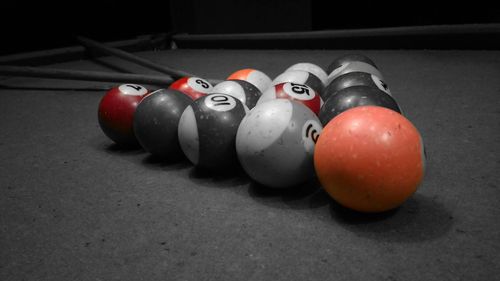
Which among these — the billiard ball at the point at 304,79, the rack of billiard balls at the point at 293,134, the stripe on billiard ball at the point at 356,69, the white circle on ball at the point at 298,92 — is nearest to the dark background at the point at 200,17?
the stripe on billiard ball at the point at 356,69

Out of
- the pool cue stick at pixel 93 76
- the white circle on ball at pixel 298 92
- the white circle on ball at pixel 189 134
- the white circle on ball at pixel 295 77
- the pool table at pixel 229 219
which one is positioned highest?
the white circle on ball at pixel 298 92

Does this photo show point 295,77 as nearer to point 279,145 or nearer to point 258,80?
point 258,80

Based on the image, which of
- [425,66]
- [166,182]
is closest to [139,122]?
[166,182]

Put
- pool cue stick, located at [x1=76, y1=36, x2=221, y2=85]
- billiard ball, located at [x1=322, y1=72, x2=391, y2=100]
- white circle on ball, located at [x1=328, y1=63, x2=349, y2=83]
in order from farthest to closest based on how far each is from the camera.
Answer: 1. pool cue stick, located at [x1=76, y1=36, x2=221, y2=85]
2. white circle on ball, located at [x1=328, y1=63, x2=349, y2=83]
3. billiard ball, located at [x1=322, y1=72, x2=391, y2=100]

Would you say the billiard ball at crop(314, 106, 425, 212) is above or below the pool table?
above

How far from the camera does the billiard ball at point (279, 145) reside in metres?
1.70

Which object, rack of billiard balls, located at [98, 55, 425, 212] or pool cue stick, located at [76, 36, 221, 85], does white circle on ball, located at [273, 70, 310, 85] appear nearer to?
rack of billiard balls, located at [98, 55, 425, 212]

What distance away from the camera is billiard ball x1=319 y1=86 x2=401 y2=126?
74.0 inches

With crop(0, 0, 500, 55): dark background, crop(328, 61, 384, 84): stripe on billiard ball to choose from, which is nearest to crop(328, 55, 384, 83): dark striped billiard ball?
crop(328, 61, 384, 84): stripe on billiard ball

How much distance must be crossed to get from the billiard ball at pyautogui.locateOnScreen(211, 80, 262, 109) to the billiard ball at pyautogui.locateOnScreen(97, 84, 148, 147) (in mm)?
485

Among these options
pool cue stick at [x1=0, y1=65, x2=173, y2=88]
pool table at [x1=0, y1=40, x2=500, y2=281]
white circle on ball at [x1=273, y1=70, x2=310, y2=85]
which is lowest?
pool table at [x1=0, y1=40, x2=500, y2=281]

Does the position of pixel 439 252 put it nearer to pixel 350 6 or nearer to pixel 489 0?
pixel 489 0

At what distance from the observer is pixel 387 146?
4.67 feet

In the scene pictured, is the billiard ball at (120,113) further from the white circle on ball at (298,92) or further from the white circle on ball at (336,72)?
the white circle on ball at (336,72)
